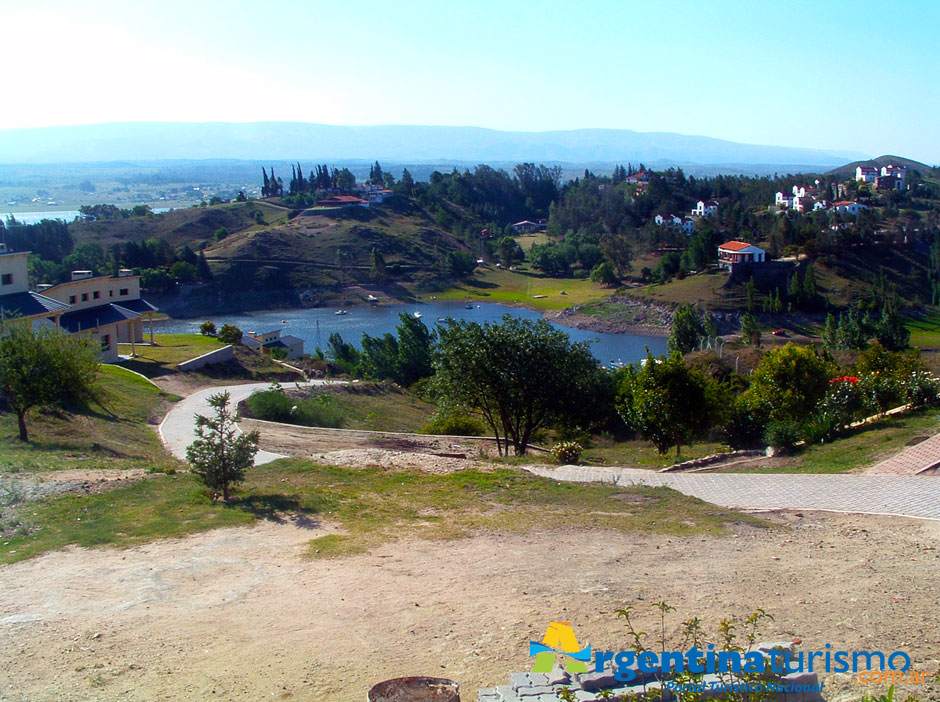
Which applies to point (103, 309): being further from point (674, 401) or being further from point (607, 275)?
point (607, 275)

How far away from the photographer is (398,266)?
8712 cm

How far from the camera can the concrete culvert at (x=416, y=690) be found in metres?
4.48

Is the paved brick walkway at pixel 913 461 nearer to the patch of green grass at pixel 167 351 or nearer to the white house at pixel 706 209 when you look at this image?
the patch of green grass at pixel 167 351

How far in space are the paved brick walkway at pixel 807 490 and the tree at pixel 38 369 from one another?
356 inches

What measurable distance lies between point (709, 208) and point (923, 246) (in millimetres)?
30788

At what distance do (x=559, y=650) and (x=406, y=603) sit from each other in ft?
5.82

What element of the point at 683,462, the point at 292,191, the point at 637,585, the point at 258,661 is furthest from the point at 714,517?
the point at 292,191

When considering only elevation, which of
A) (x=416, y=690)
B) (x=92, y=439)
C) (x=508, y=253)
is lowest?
(x=508, y=253)

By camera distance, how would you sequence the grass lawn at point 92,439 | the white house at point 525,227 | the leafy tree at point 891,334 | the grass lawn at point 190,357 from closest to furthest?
the grass lawn at point 92,439 → the grass lawn at point 190,357 → the leafy tree at point 891,334 → the white house at point 525,227

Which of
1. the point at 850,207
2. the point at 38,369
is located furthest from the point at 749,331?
the point at 38,369

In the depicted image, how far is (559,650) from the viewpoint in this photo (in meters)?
5.27

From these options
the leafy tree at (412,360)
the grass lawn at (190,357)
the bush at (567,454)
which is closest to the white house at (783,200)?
the leafy tree at (412,360)

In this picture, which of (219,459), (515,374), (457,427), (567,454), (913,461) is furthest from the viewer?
(457,427)

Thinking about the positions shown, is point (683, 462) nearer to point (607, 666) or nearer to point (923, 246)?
point (607, 666)
